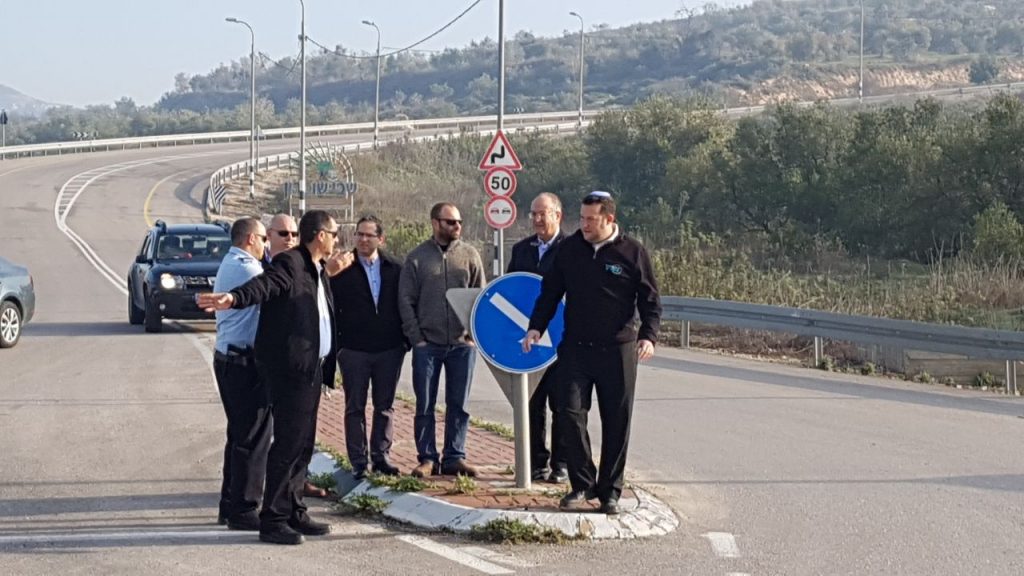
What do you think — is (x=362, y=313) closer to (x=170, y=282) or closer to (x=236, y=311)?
(x=236, y=311)

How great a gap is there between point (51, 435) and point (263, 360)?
191 inches

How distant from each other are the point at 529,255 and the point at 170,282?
1321cm

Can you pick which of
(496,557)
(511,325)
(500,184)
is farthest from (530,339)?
(500,184)

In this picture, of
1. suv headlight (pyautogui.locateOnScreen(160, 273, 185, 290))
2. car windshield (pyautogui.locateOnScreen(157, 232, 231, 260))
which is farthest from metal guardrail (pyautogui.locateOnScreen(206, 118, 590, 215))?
suv headlight (pyautogui.locateOnScreen(160, 273, 185, 290))

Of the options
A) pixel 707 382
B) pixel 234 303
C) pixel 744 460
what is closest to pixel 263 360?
pixel 234 303

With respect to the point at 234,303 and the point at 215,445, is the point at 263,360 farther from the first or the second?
the point at 215,445

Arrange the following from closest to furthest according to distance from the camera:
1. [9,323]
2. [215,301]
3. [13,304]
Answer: [215,301], [9,323], [13,304]

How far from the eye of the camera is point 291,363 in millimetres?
8141

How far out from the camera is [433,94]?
156m

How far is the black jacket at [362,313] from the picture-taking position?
9609 mm

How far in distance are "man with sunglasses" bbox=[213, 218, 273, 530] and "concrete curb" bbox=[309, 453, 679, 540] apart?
87cm

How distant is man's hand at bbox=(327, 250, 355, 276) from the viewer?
9281mm

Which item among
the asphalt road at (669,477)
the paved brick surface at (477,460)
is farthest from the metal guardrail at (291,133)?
the paved brick surface at (477,460)

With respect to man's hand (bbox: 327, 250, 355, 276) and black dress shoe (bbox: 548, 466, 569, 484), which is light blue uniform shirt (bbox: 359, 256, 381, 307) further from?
black dress shoe (bbox: 548, 466, 569, 484)
